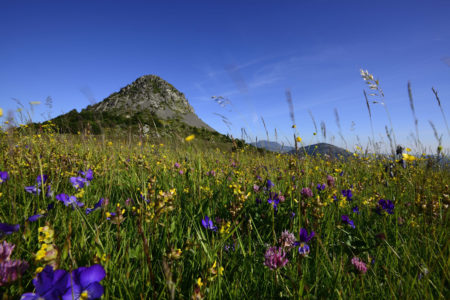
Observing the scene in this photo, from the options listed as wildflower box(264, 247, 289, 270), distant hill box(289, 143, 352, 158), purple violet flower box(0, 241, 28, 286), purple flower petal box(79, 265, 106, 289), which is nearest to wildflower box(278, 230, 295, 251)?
wildflower box(264, 247, 289, 270)

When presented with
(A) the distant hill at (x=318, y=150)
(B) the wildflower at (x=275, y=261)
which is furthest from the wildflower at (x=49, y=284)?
(A) the distant hill at (x=318, y=150)

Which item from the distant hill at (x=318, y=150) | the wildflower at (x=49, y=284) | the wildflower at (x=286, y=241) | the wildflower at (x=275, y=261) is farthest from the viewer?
the distant hill at (x=318, y=150)

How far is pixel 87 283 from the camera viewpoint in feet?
2.43

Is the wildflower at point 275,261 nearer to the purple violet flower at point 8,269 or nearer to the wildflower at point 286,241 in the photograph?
the wildflower at point 286,241

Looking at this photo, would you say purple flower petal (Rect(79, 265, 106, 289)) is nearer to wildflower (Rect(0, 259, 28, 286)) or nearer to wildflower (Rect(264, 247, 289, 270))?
wildflower (Rect(0, 259, 28, 286))

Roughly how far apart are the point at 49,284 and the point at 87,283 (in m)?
0.10

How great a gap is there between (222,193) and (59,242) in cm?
169

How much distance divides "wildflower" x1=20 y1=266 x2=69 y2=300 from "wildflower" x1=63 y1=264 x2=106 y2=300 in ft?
0.11

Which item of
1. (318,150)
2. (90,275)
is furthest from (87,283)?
(318,150)

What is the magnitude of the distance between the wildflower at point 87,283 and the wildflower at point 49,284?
0.11 ft

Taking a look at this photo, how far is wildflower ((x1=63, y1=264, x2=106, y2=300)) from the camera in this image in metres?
0.72

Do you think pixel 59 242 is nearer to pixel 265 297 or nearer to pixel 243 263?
pixel 243 263

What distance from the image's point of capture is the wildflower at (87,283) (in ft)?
2.35

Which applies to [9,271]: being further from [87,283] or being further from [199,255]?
[199,255]
